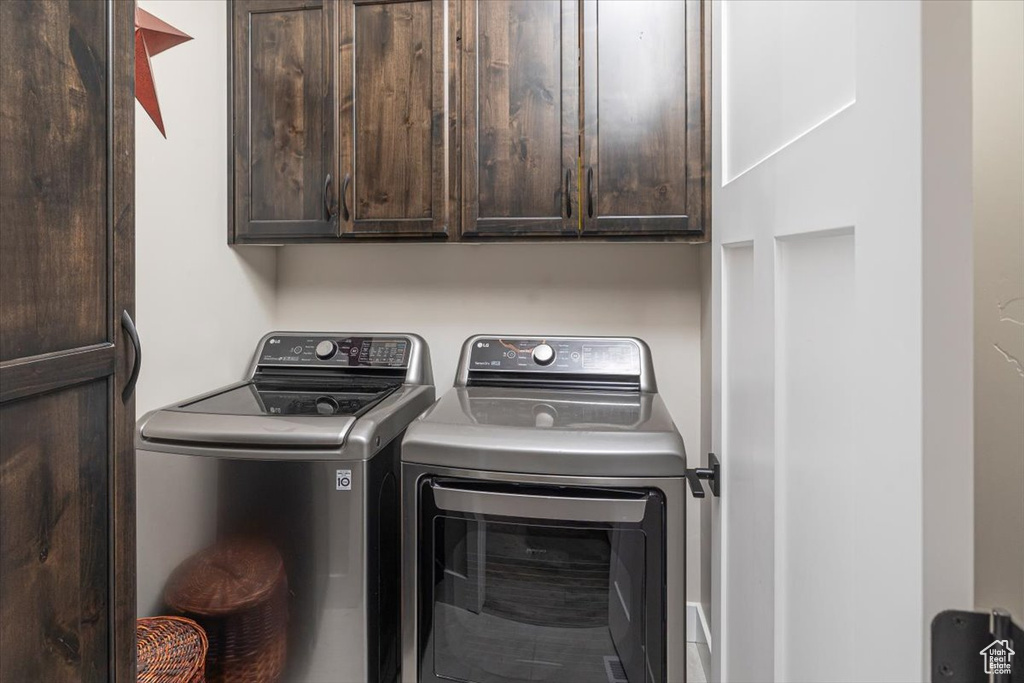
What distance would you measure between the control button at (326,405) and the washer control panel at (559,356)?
438 millimetres

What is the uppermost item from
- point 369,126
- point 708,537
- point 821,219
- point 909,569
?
point 369,126

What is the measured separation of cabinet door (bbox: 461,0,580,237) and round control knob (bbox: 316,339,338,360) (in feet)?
2.07

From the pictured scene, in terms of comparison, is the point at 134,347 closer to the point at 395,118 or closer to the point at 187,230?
the point at 187,230

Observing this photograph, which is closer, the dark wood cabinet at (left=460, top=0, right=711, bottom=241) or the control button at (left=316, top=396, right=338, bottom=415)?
the control button at (left=316, top=396, right=338, bottom=415)

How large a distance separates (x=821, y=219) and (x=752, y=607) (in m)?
0.60

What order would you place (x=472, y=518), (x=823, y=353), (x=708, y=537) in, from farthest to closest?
(x=708, y=537)
(x=472, y=518)
(x=823, y=353)

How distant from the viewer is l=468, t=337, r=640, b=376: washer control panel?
175 centimetres

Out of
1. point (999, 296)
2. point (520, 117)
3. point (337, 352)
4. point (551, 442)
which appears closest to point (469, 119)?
point (520, 117)

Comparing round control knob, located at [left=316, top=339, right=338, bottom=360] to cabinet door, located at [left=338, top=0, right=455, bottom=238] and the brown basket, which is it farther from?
the brown basket

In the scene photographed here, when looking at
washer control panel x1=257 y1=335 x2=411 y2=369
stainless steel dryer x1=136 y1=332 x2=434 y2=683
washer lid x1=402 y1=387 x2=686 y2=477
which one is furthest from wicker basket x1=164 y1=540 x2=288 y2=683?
washer control panel x1=257 y1=335 x2=411 y2=369

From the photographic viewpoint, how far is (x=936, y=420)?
37 centimetres

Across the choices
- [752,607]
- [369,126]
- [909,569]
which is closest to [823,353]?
[909,569]

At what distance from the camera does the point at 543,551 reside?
1.26 m

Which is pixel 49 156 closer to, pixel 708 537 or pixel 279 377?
pixel 279 377
